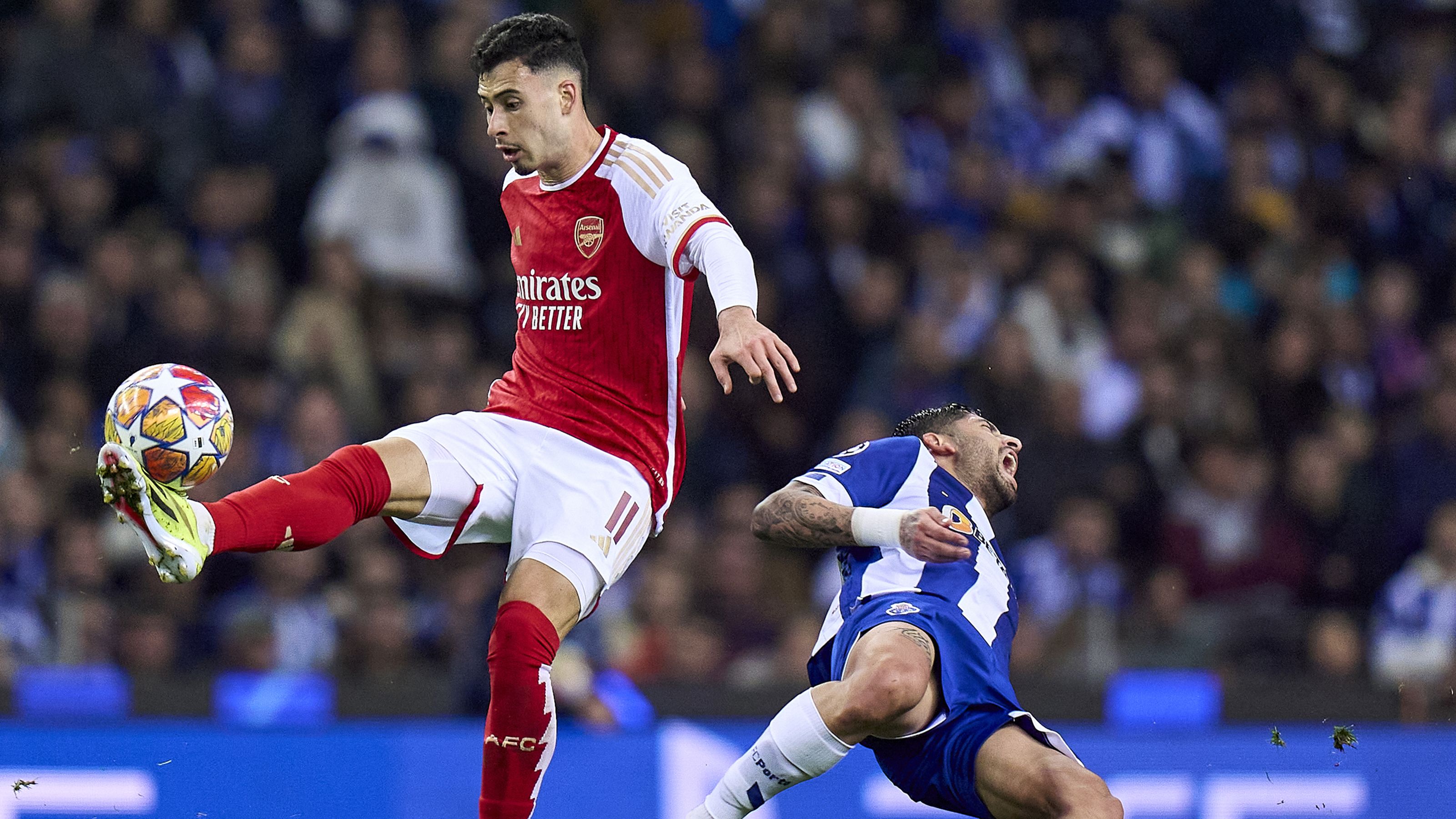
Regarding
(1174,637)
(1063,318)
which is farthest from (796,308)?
(1174,637)

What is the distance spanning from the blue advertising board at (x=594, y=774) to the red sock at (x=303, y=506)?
2.01m

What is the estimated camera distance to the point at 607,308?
4.99m

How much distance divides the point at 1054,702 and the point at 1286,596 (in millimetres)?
1682

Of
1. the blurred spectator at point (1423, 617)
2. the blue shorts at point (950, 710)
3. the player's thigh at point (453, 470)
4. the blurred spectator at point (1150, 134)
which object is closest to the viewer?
the player's thigh at point (453, 470)

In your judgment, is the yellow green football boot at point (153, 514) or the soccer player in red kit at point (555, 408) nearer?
the yellow green football boot at point (153, 514)

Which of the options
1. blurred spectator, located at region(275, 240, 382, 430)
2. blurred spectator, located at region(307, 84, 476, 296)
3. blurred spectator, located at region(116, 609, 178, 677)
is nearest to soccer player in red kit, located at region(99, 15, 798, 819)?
blurred spectator, located at region(116, 609, 178, 677)

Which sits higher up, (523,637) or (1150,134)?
(1150,134)

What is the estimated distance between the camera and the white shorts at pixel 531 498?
4.85m

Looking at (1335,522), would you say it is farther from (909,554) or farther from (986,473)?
(909,554)

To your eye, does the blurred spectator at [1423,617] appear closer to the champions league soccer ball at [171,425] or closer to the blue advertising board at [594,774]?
the blue advertising board at [594,774]

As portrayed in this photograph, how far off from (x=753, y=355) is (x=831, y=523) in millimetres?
877

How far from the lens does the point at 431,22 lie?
1052 cm

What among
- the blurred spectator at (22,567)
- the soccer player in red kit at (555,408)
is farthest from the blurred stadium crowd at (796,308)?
the soccer player in red kit at (555,408)

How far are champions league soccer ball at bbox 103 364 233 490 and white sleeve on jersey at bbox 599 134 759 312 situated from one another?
1.23m
